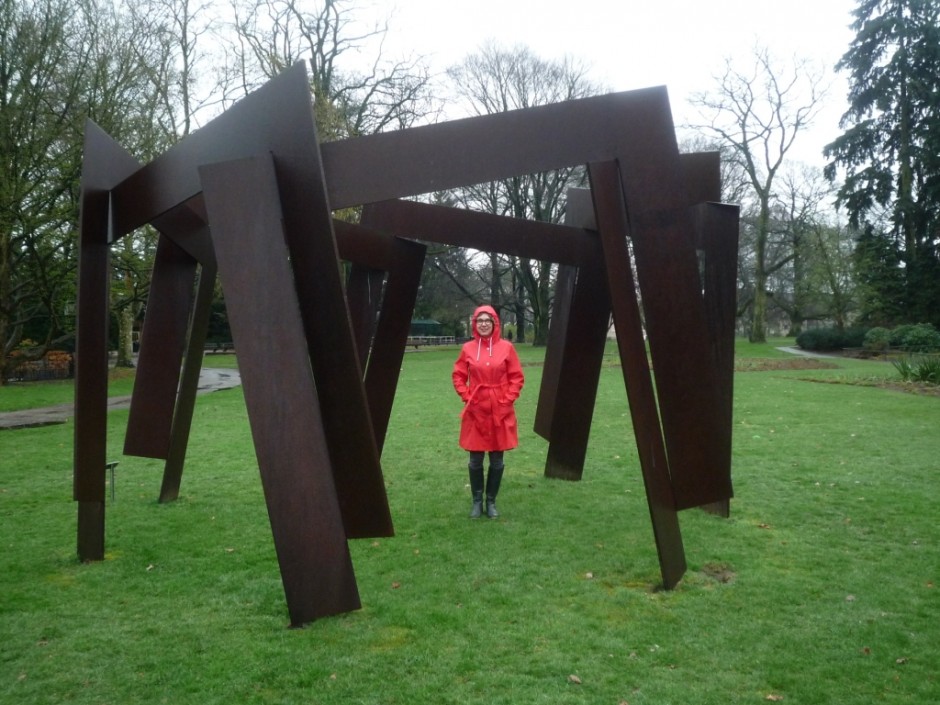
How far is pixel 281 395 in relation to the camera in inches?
164

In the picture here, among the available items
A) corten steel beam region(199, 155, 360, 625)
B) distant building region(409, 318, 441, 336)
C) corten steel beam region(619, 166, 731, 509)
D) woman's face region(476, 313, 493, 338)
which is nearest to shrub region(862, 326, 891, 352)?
woman's face region(476, 313, 493, 338)

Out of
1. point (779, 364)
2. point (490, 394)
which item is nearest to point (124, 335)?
point (779, 364)

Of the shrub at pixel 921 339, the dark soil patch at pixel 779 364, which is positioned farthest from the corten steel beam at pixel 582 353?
the shrub at pixel 921 339

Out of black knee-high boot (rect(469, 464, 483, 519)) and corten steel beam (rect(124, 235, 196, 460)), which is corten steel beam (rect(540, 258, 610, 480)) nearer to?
black knee-high boot (rect(469, 464, 483, 519))

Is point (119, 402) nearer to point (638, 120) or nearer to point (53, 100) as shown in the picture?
point (53, 100)

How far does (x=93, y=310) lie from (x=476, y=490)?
3.28m

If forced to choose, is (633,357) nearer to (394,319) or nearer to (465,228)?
(465,228)

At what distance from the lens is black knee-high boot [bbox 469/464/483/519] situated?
269 inches

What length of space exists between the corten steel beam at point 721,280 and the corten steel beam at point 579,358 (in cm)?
133

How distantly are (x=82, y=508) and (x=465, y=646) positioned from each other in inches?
125

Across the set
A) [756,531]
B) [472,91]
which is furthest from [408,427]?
[472,91]

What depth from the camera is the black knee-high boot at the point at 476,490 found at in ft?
22.4

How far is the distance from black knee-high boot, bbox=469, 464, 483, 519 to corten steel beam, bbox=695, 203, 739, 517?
1935mm

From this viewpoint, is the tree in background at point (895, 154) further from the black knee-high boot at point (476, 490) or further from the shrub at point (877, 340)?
the black knee-high boot at point (476, 490)
